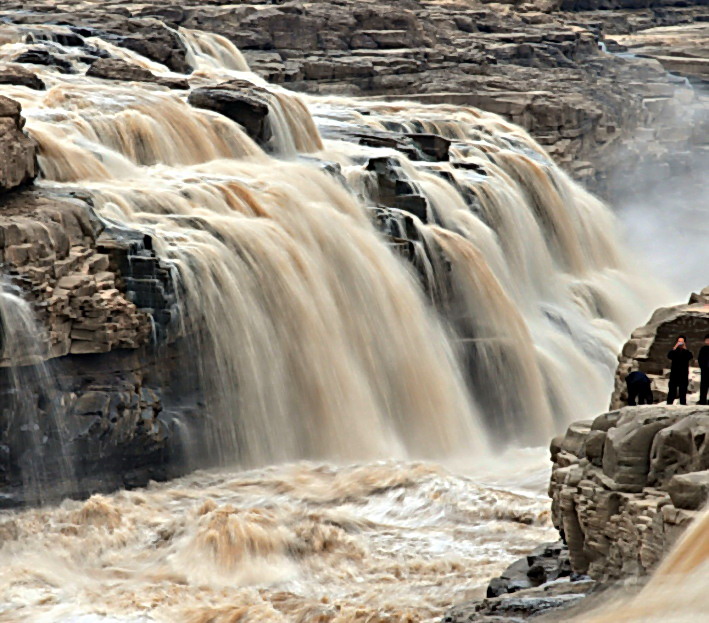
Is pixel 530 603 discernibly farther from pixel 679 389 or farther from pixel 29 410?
pixel 29 410

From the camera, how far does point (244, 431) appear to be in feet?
58.8

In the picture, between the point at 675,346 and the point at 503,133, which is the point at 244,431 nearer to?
the point at 675,346

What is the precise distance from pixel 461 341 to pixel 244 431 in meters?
5.31

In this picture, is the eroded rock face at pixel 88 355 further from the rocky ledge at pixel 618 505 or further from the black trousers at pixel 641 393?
the rocky ledge at pixel 618 505

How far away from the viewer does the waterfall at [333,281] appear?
18.2 m

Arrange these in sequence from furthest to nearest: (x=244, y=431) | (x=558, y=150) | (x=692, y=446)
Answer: (x=558, y=150)
(x=244, y=431)
(x=692, y=446)

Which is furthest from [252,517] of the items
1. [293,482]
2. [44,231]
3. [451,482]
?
[44,231]

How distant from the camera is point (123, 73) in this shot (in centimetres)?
2706

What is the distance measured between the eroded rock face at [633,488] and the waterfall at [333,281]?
26.4 ft

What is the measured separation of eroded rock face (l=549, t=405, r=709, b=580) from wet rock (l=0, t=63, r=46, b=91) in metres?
16.6

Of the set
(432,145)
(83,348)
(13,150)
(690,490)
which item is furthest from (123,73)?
(690,490)

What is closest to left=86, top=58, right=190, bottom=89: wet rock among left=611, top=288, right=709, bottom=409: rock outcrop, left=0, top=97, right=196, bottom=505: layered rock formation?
left=0, top=97, right=196, bottom=505: layered rock formation

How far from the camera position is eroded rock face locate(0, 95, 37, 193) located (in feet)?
57.9

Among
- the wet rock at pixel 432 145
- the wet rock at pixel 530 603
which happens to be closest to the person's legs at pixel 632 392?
the wet rock at pixel 530 603
